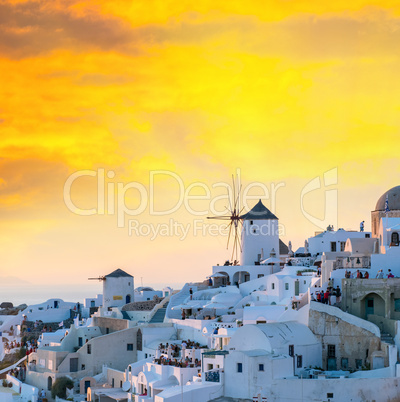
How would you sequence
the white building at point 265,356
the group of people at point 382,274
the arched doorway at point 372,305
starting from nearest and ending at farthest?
1. the white building at point 265,356
2. the arched doorway at point 372,305
3. the group of people at point 382,274

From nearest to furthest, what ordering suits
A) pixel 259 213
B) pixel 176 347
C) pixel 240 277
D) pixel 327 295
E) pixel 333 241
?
pixel 327 295, pixel 176 347, pixel 333 241, pixel 240 277, pixel 259 213

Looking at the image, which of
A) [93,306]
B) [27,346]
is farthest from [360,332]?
[93,306]

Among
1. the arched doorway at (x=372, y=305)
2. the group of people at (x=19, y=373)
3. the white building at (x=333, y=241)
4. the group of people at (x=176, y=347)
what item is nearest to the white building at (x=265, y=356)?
the arched doorway at (x=372, y=305)

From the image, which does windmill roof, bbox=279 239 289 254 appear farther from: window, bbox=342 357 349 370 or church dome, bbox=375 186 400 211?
window, bbox=342 357 349 370

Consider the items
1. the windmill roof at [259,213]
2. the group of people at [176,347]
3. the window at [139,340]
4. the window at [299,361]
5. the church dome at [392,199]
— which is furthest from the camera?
the windmill roof at [259,213]

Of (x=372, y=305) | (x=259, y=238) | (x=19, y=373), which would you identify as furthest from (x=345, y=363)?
(x=19, y=373)

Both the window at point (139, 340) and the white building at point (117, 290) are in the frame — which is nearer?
the window at point (139, 340)

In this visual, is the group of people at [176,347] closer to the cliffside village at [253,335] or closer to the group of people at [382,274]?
the cliffside village at [253,335]

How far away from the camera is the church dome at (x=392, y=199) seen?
52594 millimetres

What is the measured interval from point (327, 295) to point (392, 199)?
42.9ft

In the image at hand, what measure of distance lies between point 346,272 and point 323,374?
7.74 metres

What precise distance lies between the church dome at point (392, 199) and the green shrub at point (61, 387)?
70.4 feet

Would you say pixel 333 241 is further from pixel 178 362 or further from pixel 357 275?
pixel 178 362

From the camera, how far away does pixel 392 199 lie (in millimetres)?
52844
